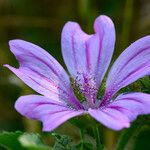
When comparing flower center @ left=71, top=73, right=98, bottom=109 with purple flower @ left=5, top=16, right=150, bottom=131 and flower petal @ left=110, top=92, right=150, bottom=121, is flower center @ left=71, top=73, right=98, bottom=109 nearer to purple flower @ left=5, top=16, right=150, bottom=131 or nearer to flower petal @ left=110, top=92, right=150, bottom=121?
purple flower @ left=5, top=16, right=150, bottom=131

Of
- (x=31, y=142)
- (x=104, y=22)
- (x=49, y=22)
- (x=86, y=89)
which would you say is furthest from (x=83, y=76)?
(x=49, y=22)

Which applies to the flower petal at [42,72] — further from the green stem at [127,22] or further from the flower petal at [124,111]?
the green stem at [127,22]

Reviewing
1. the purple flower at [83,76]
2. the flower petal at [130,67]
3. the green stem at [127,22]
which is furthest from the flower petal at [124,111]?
the green stem at [127,22]

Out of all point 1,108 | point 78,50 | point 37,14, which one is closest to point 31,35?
point 37,14

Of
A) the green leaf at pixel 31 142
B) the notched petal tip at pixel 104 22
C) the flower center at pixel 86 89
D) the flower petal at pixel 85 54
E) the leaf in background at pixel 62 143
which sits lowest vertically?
the green leaf at pixel 31 142

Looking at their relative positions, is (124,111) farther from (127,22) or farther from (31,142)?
Answer: (127,22)

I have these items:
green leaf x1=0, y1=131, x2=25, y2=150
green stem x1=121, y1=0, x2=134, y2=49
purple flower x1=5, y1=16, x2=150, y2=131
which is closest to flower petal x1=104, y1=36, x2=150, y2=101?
purple flower x1=5, y1=16, x2=150, y2=131
